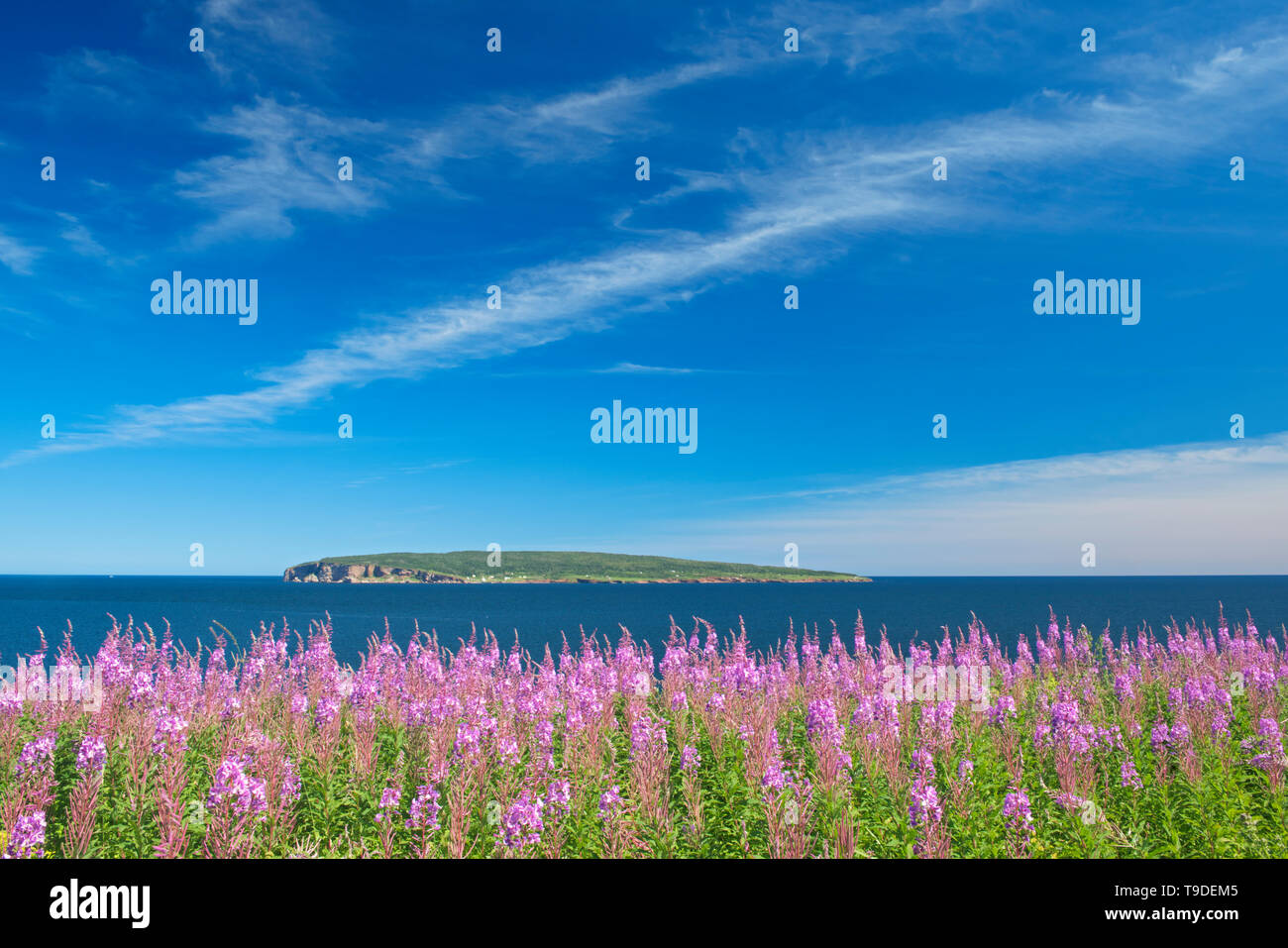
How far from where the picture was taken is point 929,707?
971 centimetres

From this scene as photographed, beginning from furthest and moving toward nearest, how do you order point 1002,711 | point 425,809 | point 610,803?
point 1002,711, point 425,809, point 610,803

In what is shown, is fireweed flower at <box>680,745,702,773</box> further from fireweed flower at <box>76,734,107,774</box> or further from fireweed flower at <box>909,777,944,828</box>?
fireweed flower at <box>76,734,107,774</box>

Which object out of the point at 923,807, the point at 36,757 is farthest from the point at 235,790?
the point at 923,807

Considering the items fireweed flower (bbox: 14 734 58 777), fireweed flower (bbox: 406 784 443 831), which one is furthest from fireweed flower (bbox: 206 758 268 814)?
fireweed flower (bbox: 14 734 58 777)

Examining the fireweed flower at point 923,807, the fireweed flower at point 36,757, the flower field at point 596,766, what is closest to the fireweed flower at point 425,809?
the flower field at point 596,766

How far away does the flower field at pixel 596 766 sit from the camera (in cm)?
633

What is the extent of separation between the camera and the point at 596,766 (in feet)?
26.1

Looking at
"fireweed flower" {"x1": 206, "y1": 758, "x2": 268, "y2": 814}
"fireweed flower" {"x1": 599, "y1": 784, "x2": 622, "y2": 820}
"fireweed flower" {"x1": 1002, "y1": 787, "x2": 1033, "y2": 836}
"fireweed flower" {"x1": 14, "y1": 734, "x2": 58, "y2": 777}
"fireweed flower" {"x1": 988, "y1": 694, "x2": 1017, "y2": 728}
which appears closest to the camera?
"fireweed flower" {"x1": 206, "y1": 758, "x2": 268, "y2": 814}

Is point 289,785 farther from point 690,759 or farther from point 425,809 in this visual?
point 690,759

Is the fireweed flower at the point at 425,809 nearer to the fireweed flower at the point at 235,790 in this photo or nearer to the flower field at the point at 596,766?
the flower field at the point at 596,766

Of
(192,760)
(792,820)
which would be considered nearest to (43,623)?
(192,760)

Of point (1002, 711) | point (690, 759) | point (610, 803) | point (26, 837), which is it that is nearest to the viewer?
point (26, 837)

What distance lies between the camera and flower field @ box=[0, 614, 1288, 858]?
6332mm

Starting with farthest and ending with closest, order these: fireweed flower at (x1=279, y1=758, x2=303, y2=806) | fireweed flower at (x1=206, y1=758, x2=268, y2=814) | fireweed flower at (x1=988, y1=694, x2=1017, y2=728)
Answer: fireweed flower at (x1=988, y1=694, x2=1017, y2=728) → fireweed flower at (x1=279, y1=758, x2=303, y2=806) → fireweed flower at (x1=206, y1=758, x2=268, y2=814)
